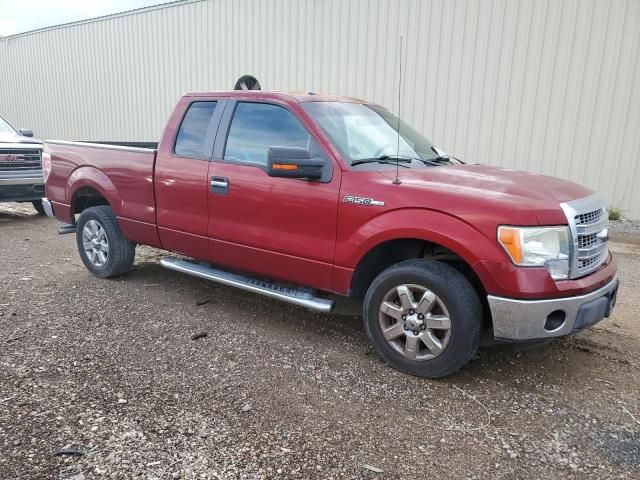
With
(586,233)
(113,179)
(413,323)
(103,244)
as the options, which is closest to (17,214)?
(103,244)

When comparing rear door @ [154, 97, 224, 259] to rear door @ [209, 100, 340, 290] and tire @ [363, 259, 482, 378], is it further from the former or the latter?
tire @ [363, 259, 482, 378]

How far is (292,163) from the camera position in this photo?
3688mm

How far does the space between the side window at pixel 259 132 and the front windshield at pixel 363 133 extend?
0.19 m

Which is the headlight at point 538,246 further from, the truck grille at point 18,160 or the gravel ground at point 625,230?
the truck grille at point 18,160

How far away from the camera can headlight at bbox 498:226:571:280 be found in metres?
3.09

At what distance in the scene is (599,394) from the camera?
338cm

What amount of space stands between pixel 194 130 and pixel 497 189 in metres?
2.74

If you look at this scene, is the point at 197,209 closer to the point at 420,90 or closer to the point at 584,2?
the point at 420,90

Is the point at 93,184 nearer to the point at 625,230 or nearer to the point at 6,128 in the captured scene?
the point at 6,128

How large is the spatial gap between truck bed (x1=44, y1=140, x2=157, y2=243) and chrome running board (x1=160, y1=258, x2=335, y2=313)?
518 millimetres

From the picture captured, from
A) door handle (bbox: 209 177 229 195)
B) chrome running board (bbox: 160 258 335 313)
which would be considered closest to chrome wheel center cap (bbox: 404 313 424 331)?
chrome running board (bbox: 160 258 335 313)

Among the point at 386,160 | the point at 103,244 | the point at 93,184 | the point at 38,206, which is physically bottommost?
the point at 38,206

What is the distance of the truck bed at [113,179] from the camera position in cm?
498

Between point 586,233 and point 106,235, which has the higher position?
point 586,233
